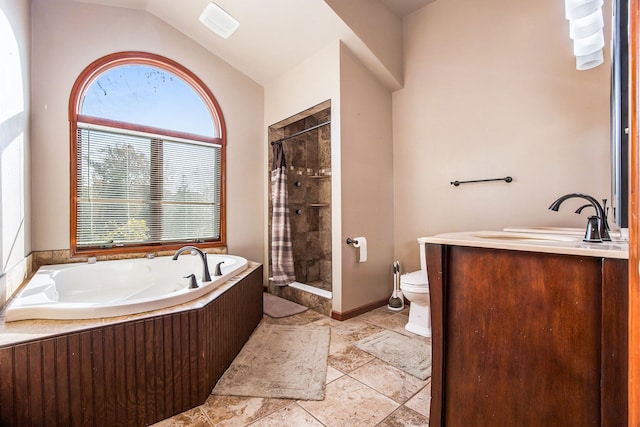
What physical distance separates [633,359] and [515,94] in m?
2.55

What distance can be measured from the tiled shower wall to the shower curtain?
1.26 ft

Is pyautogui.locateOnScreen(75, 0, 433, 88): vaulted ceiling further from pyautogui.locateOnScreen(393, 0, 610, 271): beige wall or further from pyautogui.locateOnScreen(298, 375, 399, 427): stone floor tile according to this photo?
pyautogui.locateOnScreen(298, 375, 399, 427): stone floor tile

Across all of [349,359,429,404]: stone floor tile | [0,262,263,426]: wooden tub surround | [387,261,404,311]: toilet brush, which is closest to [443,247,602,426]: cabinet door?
[349,359,429,404]: stone floor tile

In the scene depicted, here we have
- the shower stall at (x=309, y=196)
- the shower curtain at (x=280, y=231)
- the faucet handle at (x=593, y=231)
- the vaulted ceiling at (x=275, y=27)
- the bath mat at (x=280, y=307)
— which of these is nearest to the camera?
the faucet handle at (x=593, y=231)

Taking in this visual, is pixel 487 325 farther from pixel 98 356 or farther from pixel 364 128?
pixel 364 128

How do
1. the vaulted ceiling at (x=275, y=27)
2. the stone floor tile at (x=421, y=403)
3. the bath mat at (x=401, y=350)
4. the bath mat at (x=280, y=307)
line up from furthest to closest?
the bath mat at (x=280, y=307) → the vaulted ceiling at (x=275, y=27) → the bath mat at (x=401, y=350) → the stone floor tile at (x=421, y=403)

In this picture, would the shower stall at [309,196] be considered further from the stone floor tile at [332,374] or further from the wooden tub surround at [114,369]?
the wooden tub surround at [114,369]

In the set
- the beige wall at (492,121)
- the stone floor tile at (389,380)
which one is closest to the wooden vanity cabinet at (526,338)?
the stone floor tile at (389,380)

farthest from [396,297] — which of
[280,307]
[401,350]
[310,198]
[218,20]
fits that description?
[218,20]

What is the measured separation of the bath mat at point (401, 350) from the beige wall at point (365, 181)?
0.48 m

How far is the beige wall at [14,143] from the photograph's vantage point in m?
1.68

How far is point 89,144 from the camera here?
2.62 meters

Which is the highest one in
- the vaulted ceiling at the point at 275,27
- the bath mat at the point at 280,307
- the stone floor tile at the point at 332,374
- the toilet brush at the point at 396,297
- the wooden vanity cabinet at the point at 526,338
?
the vaulted ceiling at the point at 275,27

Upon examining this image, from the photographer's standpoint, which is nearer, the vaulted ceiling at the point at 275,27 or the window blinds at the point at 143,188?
the vaulted ceiling at the point at 275,27
